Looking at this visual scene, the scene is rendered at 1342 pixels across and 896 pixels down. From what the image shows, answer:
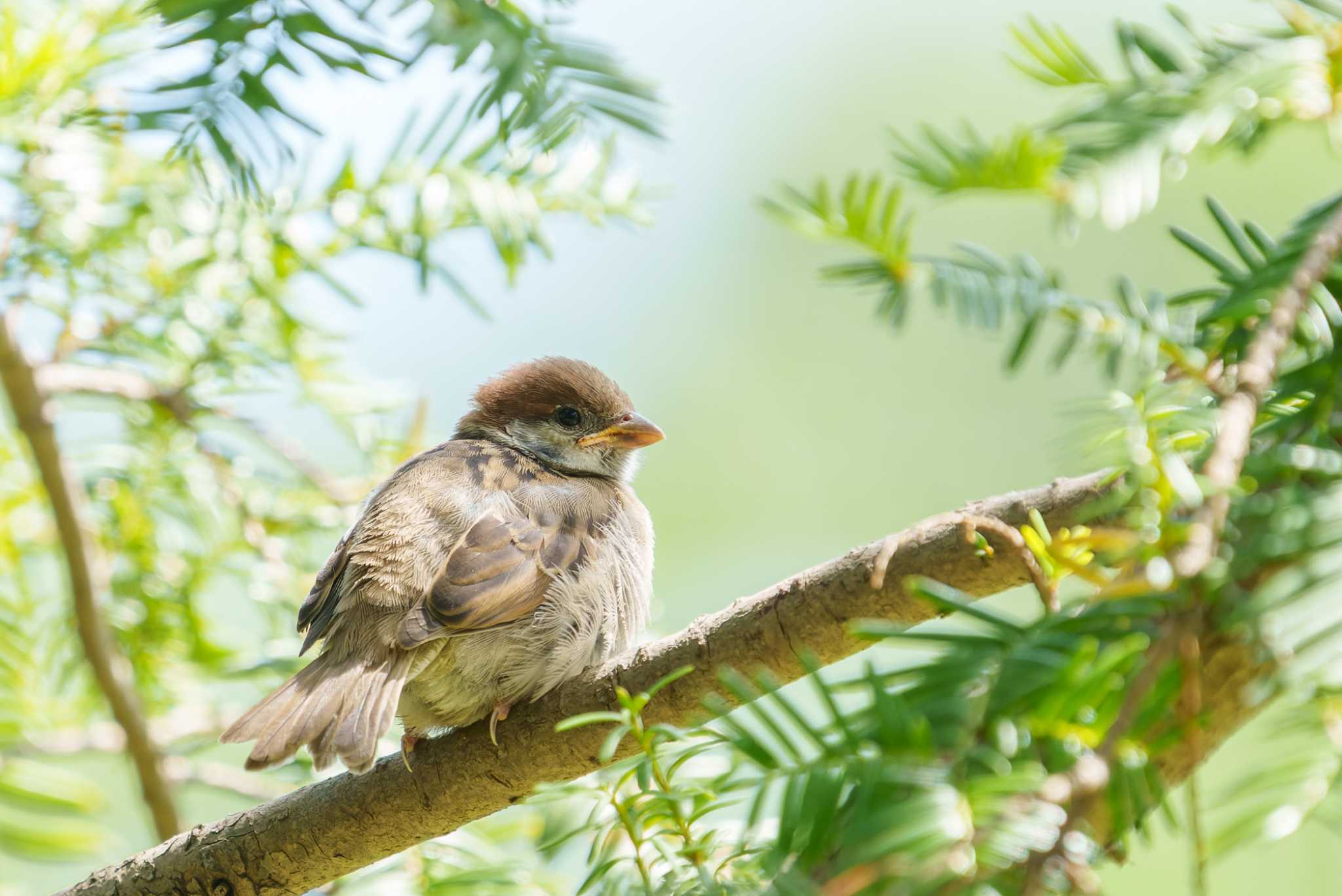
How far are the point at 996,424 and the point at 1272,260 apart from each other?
19.6 ft

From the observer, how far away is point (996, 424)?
6.84 metres

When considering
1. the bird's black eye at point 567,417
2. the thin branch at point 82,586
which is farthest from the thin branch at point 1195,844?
the bird's black eye at point 567,417

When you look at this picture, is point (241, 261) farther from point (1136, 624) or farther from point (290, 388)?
point (1136, 624)

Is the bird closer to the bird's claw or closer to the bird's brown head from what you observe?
the bird's claw

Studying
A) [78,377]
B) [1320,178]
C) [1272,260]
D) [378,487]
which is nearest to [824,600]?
[1272,260]

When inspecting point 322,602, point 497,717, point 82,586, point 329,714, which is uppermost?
point 82,586

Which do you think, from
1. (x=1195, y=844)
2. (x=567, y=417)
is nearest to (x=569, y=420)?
(x=567, y=417)

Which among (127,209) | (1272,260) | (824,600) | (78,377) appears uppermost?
(127,209)

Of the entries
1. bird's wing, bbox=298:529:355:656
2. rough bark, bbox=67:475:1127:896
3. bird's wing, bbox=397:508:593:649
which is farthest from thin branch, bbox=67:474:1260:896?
bird's wing, bbox=298:529:355:656

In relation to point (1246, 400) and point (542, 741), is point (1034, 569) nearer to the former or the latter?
point (1246, 400)

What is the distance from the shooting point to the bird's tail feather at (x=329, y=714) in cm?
194

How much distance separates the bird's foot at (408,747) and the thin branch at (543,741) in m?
0.01

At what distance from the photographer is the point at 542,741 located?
1956mm

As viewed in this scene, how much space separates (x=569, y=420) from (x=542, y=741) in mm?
1777
